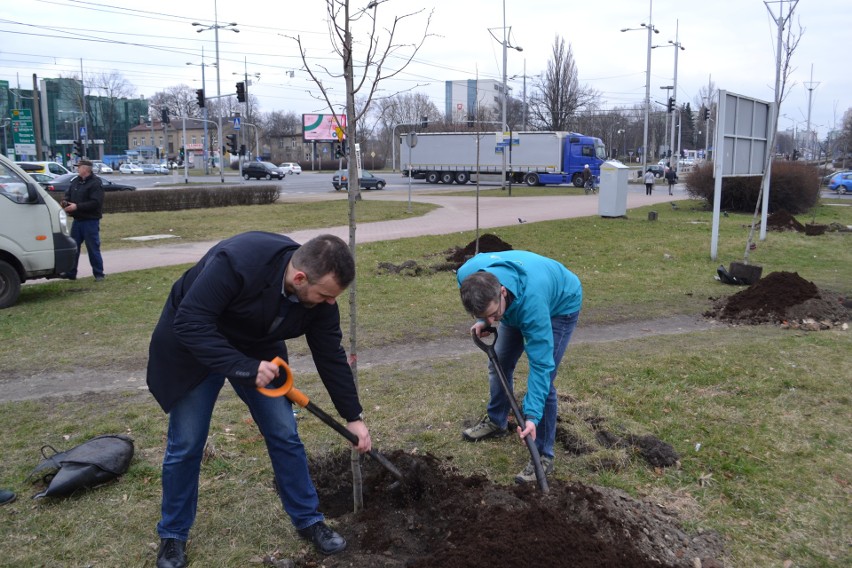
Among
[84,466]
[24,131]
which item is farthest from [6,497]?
[24,131]

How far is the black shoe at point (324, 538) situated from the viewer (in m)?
3.11

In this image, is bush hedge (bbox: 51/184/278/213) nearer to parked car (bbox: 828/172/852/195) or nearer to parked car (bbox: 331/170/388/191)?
parked car (bbox: 331/170/388/191)

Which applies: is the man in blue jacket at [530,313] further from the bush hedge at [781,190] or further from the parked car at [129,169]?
the parked car at [129,169]

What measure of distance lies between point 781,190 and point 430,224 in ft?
41.0

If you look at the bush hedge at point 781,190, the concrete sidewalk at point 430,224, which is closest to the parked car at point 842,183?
the concrete sidewalk at point 430,224

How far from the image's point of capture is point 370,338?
7.23 m

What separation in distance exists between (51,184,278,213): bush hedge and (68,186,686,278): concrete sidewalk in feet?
22.8

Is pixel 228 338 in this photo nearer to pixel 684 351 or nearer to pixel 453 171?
pixel 684 351

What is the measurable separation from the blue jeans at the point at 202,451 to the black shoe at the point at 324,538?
4 cm

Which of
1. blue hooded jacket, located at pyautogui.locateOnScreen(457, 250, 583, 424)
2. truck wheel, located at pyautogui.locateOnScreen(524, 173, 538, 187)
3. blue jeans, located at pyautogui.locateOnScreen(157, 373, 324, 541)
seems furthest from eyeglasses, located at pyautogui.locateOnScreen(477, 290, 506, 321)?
truck wheel, located at pyautogui.locateOnScreen(524, 173, 538, 187)

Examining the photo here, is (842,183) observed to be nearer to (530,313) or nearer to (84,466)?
(530,313)

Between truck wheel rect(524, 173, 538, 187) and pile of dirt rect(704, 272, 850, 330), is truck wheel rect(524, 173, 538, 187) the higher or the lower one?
the higher one

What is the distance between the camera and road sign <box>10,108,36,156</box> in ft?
154

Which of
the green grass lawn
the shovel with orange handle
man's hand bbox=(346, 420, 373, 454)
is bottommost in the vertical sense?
the green grass lawn
